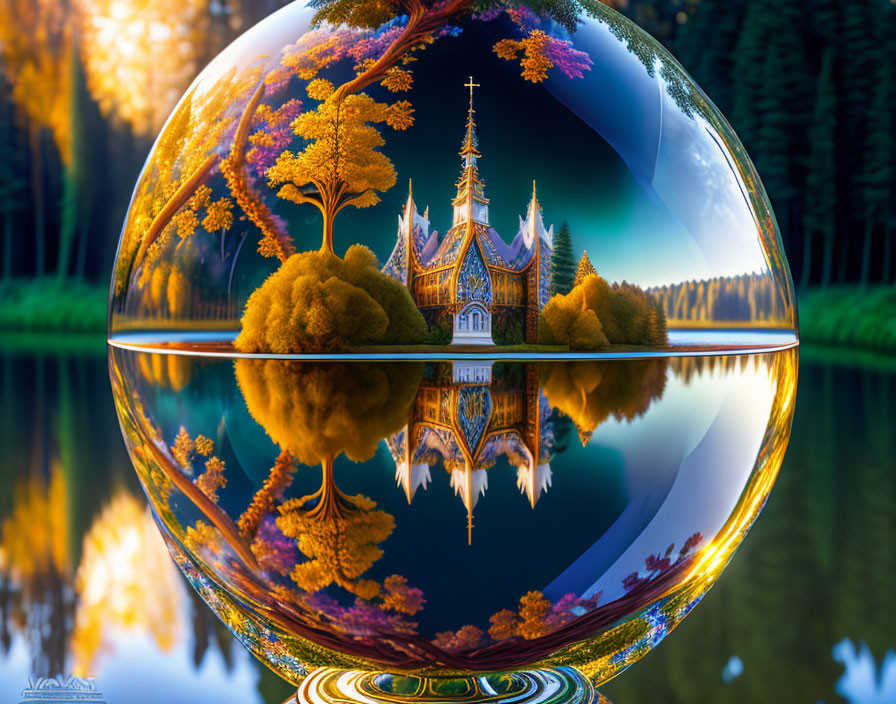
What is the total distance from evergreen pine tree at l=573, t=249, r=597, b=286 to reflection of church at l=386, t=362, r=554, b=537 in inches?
4.0

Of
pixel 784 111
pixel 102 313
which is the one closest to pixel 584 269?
pixel 784 111

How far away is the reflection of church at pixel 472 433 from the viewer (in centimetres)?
77

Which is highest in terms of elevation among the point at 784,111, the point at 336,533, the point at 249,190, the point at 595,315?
the point at 784,111

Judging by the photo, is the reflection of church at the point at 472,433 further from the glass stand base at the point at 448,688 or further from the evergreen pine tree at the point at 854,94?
the evergreen pine tree at the point at 854,94

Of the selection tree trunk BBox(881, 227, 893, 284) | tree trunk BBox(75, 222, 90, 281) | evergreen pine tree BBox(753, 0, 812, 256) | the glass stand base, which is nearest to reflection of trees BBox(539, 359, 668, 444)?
the glass stand base

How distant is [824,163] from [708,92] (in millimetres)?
2233

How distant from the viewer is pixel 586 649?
3.07 ft

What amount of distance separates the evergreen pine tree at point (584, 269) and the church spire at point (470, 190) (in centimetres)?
9

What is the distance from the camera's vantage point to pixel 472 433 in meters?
0.78

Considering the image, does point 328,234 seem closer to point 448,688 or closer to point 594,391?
point 594,391

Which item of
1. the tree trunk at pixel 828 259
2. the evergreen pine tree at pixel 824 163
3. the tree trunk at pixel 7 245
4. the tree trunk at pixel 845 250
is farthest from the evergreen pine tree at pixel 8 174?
the tree trunk at pixel 845 250

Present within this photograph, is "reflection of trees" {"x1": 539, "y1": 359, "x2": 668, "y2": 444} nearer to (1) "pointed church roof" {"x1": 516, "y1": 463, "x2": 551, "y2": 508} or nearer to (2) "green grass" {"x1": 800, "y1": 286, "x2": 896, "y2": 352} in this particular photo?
(1) "pointed church roof" {"x1": 516, "y1": 463, "x2": 551, "y2": 508}

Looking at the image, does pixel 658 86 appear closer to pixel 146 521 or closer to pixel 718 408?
pixel 718 408

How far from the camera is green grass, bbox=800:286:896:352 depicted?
36.7ft
